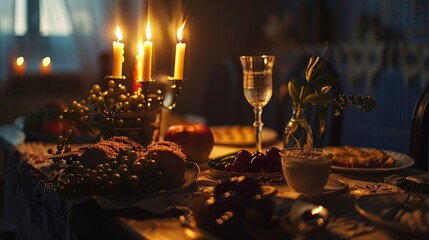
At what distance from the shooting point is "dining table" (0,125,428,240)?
912 millimetres

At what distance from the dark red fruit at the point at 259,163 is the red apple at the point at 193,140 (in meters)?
0.24

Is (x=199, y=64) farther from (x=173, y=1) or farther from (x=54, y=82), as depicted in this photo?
(x=54, y=82)

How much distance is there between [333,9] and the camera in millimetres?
3963

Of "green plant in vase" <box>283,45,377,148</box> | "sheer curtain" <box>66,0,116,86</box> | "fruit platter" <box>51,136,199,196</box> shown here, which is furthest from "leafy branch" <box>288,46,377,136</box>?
"sheer curtain" <box>66,0,116,86</box>

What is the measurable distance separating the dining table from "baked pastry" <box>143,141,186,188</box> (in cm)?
3

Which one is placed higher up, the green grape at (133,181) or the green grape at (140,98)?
the green grape at (140,98)

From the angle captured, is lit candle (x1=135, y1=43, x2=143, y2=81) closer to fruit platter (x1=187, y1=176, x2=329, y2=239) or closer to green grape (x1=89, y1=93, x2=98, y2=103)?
green grape (x1=89, y1=93, x2=98, y2=103)

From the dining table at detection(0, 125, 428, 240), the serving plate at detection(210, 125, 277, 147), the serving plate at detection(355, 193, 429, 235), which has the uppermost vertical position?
the serving plate at detection(355, 193, 429, 235)

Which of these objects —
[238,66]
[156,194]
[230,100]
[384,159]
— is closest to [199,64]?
[238,66]

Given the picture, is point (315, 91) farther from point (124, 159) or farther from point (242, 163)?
point (124, 159)

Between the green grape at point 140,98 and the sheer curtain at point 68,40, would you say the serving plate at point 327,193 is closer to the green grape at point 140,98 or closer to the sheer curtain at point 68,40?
the green grape at point 140,98

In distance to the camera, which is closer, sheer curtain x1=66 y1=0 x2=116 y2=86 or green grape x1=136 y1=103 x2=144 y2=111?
green grape x1=136 y1=103 x2=144 y2=111

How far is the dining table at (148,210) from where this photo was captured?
912mm

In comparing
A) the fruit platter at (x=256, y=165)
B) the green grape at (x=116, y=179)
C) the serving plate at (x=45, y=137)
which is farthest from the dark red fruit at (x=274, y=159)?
the serving plate at (x=45, y=137)
